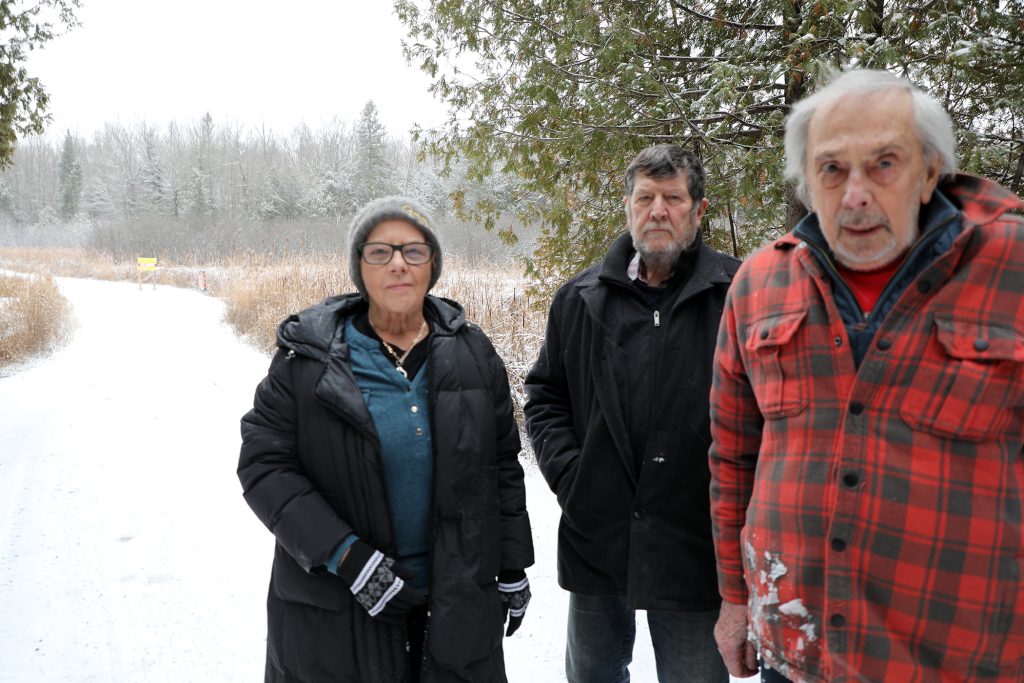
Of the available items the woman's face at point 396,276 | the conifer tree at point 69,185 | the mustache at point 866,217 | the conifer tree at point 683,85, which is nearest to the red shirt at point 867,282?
the mustache at point 866,217

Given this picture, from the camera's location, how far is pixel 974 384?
4.30ft

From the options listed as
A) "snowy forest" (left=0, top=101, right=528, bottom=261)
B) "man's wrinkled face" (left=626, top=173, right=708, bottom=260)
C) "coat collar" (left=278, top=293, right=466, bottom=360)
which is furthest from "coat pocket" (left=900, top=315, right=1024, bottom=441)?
"snowy forest" (left=0, top=101, right=528, bottom=261)

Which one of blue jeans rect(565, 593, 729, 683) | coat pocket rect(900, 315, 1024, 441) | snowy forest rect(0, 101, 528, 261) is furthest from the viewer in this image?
snowy forest rect(0, 101, 528, 261)

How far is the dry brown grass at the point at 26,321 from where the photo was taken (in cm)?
1120

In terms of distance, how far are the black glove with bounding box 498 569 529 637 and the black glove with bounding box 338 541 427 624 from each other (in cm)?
36

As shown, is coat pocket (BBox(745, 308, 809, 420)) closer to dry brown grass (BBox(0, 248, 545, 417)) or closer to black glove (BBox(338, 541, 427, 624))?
black glove (BBox(338, 541, 427, 624))

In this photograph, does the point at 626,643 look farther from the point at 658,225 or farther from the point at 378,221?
the point at 378,221

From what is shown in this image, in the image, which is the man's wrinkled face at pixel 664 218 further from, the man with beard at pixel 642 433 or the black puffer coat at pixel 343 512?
the black puffer coat at pixel 343 512

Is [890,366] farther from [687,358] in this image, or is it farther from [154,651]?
[154,651]

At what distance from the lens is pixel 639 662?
3342mm

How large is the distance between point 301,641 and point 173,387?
27.8 feet

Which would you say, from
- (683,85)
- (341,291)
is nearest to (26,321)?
(341,291)

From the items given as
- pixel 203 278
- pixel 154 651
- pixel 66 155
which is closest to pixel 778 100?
pixel 154 651

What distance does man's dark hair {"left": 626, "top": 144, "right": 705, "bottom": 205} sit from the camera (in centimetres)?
A: 219
